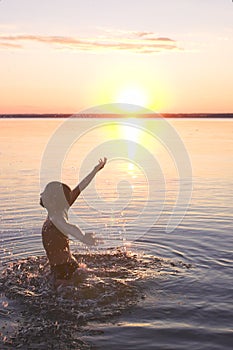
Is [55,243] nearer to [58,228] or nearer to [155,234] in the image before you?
[58,228]

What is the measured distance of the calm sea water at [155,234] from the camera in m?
10.6

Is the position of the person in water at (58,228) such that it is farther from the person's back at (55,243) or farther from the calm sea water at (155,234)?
the calm sea water at (155,234)

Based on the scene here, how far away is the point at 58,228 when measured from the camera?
11.7 meters

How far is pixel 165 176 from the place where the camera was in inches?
1358

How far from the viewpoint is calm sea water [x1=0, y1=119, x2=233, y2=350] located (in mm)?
10570

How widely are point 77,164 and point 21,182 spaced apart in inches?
452

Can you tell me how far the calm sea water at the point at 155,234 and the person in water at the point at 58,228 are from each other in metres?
1.53

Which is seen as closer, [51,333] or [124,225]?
[51,333]

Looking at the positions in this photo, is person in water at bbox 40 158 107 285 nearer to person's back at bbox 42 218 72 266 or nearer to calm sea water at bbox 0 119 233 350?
person's back at bbox 42 218 72 266

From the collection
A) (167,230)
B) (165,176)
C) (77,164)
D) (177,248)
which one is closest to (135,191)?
(165,176)

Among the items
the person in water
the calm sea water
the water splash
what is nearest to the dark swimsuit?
the person in water

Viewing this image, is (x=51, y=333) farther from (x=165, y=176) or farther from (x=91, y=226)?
(x=165, y=176)

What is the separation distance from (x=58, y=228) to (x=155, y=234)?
773 cm

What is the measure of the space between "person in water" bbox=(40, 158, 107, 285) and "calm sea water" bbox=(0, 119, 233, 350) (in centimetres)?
153
